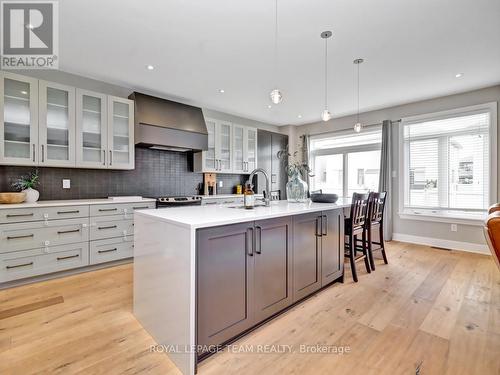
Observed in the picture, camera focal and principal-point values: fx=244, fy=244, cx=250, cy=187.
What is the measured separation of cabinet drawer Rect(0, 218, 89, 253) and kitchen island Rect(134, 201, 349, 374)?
1519 mm

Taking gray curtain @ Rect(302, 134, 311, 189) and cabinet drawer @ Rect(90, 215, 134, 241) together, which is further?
gray curtain @ Rect(302, 134, 311, 189)

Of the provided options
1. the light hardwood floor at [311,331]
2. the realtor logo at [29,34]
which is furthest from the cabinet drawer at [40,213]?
the realtor logo at [29,34]

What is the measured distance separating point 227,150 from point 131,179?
187 cm

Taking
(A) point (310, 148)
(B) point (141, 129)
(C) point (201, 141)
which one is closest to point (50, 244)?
(B) point (141, 129)

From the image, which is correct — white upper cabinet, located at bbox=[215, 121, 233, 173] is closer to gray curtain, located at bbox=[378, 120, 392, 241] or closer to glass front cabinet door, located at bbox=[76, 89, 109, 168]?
glass front cabinet door, located at bbox=[76, 89, 109, 168]

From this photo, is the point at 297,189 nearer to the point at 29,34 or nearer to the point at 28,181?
the point at 29,34

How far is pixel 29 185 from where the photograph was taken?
292 centimetres

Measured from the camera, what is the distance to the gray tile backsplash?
3181mm

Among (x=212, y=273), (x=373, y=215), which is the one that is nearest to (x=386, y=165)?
(x=373, y=215)

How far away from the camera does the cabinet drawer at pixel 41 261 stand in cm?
255

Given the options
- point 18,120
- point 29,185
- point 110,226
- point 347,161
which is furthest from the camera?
point 347,161

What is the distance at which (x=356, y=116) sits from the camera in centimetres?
527

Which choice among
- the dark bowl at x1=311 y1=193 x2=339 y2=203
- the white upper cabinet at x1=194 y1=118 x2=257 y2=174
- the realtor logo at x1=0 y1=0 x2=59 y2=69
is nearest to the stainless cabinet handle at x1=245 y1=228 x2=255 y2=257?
the dark bowl at x1=311 y1=193 x2=339 y2=203

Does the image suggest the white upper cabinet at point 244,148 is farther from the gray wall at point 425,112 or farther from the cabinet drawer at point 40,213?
the cabinet drawer at point 40,213
